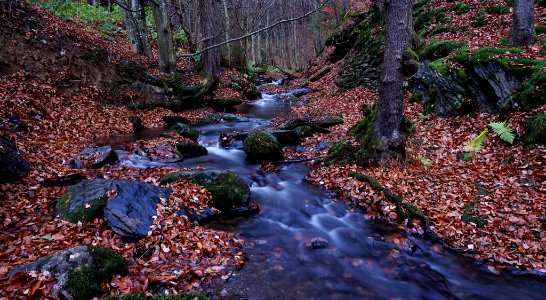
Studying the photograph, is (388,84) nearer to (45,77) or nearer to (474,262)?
(474,262)

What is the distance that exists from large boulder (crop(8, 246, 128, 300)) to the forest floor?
0.14m

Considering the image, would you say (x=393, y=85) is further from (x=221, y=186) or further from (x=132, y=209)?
(x=132, y=209)

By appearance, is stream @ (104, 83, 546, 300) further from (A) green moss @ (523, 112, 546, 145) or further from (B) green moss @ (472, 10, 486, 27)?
(B) green moss @ (472, 10, 486, 27)

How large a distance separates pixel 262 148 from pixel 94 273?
22.3 feet

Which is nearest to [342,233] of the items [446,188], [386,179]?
[386,179]

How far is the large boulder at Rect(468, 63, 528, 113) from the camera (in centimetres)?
921

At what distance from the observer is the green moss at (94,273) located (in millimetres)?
4145

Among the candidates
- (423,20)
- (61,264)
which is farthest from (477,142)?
(423,20)

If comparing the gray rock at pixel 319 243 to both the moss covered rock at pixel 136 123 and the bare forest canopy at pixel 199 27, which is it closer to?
the bare forest canopy at pixel 199 27

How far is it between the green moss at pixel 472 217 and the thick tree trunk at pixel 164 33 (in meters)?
14.3

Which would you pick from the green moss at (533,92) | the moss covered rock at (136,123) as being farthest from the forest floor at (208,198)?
the moss covered rock at (136,123)

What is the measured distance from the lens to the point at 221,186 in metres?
7.69

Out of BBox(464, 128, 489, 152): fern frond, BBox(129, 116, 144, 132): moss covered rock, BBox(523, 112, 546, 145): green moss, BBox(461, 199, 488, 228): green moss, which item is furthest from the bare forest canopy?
BBox(523, 112, 546, 145): green moss

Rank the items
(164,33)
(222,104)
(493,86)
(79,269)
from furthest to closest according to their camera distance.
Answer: (222,104), (164,33), (493,86), (79,269)
